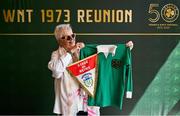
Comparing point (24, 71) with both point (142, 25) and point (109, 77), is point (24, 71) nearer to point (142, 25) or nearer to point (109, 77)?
point (109, 77)

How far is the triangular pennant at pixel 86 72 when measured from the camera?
2.12 meters

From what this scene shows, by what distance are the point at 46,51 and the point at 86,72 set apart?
0.55m

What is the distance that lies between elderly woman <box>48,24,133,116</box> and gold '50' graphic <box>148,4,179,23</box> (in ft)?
1.58

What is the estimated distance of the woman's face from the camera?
2.16 m

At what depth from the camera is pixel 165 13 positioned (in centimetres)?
248

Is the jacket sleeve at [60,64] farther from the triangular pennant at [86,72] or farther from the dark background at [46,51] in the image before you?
the dark background at [46,51]

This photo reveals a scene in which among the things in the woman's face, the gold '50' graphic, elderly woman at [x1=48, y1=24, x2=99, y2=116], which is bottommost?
elderly woman at [x1=48, y1=24, x2=99, y2=116]

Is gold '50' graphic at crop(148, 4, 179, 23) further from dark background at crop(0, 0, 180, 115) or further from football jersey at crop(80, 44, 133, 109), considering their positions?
football jersey at crop(80, 44, 133, 109)

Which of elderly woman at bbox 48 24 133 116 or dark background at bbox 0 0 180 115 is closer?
elderly woman at bbox 48 24 133 116

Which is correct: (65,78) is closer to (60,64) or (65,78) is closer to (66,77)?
(66,77)

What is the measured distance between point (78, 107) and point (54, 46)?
1.98 ft

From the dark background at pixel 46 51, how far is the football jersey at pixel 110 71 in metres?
0.35

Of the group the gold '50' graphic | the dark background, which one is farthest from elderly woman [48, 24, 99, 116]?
the gold '50' graphic

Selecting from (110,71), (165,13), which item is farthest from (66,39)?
(165,13)
